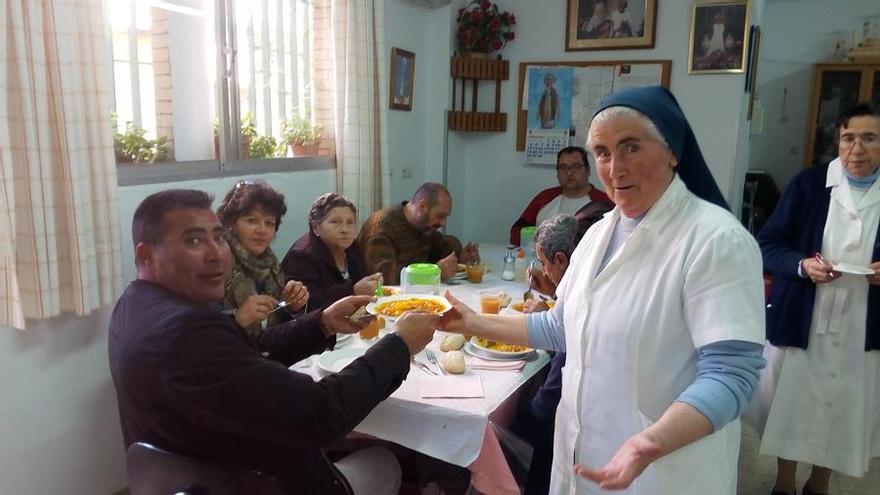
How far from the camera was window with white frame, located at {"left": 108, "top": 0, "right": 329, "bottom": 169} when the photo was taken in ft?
8.43

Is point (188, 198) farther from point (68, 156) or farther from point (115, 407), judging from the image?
point (115, 407)

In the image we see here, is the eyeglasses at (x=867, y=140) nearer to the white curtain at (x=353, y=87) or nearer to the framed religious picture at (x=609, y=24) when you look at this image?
the white curtain at (x=353, y=87)

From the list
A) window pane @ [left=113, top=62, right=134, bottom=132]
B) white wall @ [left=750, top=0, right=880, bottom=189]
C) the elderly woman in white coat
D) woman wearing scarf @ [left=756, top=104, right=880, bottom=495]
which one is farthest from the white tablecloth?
white wall @ [left=750, top=0, right=880, bottom=189]

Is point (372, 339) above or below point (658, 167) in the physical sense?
below

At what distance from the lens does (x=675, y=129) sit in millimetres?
1239

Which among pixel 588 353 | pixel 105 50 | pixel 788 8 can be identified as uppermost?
pixel 788 8

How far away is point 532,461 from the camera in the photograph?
75.0 inches

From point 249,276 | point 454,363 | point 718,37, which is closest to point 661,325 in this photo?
point 454,363

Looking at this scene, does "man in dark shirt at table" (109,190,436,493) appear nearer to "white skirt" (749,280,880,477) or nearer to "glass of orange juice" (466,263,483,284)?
"glass of orange juice" (466,263,483,284)

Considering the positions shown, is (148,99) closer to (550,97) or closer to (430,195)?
(430,195)

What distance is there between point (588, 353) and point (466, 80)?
397 cm

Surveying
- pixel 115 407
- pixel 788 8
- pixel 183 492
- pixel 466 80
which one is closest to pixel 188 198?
pixel 183 492

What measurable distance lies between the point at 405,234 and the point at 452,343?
4.04 feet

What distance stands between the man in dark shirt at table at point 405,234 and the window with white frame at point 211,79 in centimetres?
75
